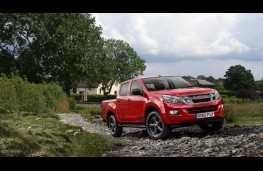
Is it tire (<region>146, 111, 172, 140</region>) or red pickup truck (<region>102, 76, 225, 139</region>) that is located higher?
red pickup truck (<region>102, 76, 225, 139</region>)

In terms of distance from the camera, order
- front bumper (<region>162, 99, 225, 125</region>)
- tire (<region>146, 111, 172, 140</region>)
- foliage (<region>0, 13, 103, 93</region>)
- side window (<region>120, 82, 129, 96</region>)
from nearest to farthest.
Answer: front bumper (<region>162, 99, 225, 125</region>) < tire (<region>146, 111, 172, 140</region>) < side window (<region>120, 82, 129, 96</region>) < foliage (<region>0, 13, 103, 93</region>)

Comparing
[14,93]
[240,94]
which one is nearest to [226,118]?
[14,93]

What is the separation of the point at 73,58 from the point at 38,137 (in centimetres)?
4246

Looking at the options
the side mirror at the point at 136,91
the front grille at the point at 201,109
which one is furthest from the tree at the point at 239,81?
the front grille at the point at 201,109

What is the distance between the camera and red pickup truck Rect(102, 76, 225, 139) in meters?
10.9

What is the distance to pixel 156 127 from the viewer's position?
11414 mm

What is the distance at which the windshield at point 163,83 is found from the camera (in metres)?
12.1

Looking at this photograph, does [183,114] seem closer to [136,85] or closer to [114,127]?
[136,85]

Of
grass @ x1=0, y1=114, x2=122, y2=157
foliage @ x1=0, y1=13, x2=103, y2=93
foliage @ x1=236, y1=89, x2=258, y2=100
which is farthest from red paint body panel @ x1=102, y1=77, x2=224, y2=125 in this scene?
foliage @ x1=0, y1=13, x2=103, y2=93

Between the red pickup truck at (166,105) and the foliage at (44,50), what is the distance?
127 ft

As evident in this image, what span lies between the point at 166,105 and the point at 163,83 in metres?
1.39

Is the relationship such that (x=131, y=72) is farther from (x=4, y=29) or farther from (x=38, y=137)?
(x=38, y=137)

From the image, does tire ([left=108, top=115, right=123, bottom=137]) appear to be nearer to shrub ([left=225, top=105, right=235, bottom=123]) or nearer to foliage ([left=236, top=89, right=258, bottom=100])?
shrub ([left=225, top=105, right=235, bottom=123])
